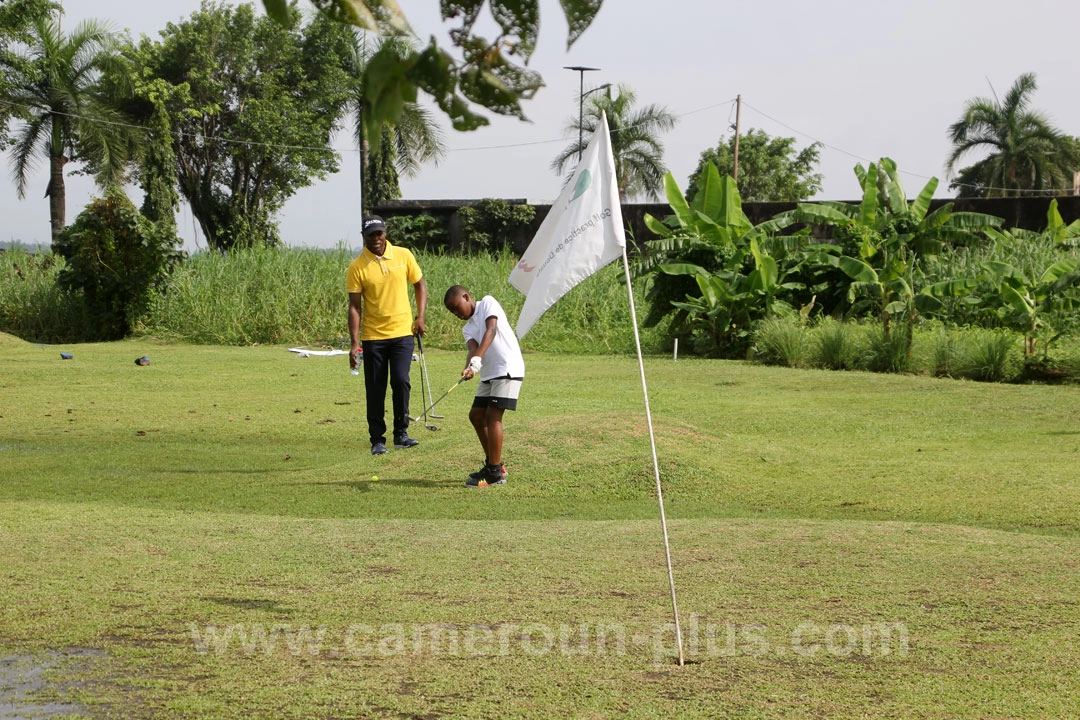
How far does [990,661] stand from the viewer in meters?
4.26

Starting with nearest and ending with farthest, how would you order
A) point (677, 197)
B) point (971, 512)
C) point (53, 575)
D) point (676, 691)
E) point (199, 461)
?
point (676, 691) → point (53, 575) → point (971, 512) → point (199, 461) → point (677, 197)

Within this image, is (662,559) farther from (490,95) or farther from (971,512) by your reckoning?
(490,95)

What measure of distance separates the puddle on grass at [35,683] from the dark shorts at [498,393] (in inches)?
158

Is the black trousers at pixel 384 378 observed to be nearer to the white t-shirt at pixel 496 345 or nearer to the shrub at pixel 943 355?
the white t-shirt at pixel 496 345

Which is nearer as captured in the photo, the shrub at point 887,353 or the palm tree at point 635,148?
the shrub at point 887,353

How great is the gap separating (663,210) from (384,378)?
2115 centimetres

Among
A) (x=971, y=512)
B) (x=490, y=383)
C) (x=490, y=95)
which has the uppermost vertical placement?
(x=490, y=95)

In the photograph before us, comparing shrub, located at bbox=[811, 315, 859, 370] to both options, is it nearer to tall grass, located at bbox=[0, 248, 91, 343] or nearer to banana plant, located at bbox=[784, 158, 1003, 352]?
banana plant, located at bbox=[784, 158, 1003, 352]

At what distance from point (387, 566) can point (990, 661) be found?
2.86 meters

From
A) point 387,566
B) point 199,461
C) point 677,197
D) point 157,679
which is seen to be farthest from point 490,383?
point 677,197

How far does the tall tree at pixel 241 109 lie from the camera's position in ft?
155

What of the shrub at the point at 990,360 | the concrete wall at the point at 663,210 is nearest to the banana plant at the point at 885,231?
the shrub at the point at 990,360

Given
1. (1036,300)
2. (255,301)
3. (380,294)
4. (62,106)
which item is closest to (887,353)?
(1036,300)

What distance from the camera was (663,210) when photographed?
30.3m
